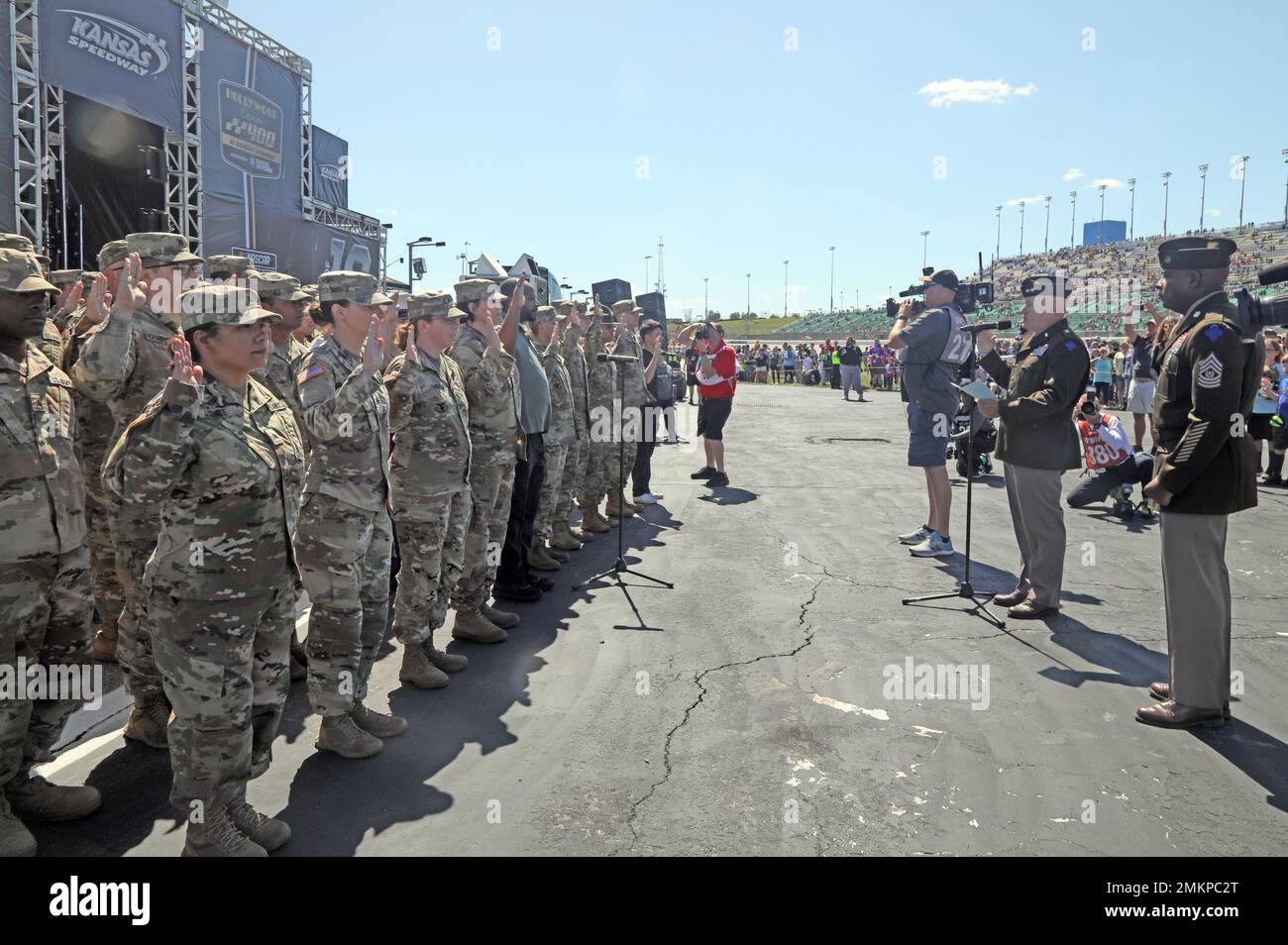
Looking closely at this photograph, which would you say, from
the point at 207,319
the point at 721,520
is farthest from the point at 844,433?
the point at 207,319

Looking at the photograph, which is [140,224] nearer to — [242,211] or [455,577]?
[242,211]

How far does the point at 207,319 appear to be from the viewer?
10.1ft

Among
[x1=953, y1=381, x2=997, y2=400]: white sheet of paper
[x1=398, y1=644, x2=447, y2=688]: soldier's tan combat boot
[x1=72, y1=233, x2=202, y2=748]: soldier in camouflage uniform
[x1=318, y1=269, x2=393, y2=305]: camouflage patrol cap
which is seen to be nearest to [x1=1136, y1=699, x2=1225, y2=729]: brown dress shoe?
[x1=953, y1=381, x2=997, y2=400]: white sheet of paper

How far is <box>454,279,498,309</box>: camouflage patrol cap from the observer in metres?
5.75

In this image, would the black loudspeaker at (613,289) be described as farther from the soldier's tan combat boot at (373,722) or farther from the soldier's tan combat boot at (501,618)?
the soldier's tan combat boot at (373,722)

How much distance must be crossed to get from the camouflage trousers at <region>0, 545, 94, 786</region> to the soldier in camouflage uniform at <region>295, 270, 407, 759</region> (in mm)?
916

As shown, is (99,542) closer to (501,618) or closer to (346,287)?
(346,287)

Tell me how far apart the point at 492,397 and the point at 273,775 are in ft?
8.82

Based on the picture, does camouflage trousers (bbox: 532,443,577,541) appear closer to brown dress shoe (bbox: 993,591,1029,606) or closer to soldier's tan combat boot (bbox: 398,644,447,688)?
soldier's tan combat boot (bbox: 398,644,447,688)

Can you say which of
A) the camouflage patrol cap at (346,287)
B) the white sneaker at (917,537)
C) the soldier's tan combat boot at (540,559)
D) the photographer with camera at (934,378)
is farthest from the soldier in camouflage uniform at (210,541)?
the white sneaker at (917,537)

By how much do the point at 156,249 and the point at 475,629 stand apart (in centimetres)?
307

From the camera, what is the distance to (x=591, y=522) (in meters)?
9.33

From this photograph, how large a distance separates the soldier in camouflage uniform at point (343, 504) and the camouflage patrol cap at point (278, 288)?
3.06ft

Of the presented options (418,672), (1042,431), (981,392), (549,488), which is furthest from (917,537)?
(418,672)
